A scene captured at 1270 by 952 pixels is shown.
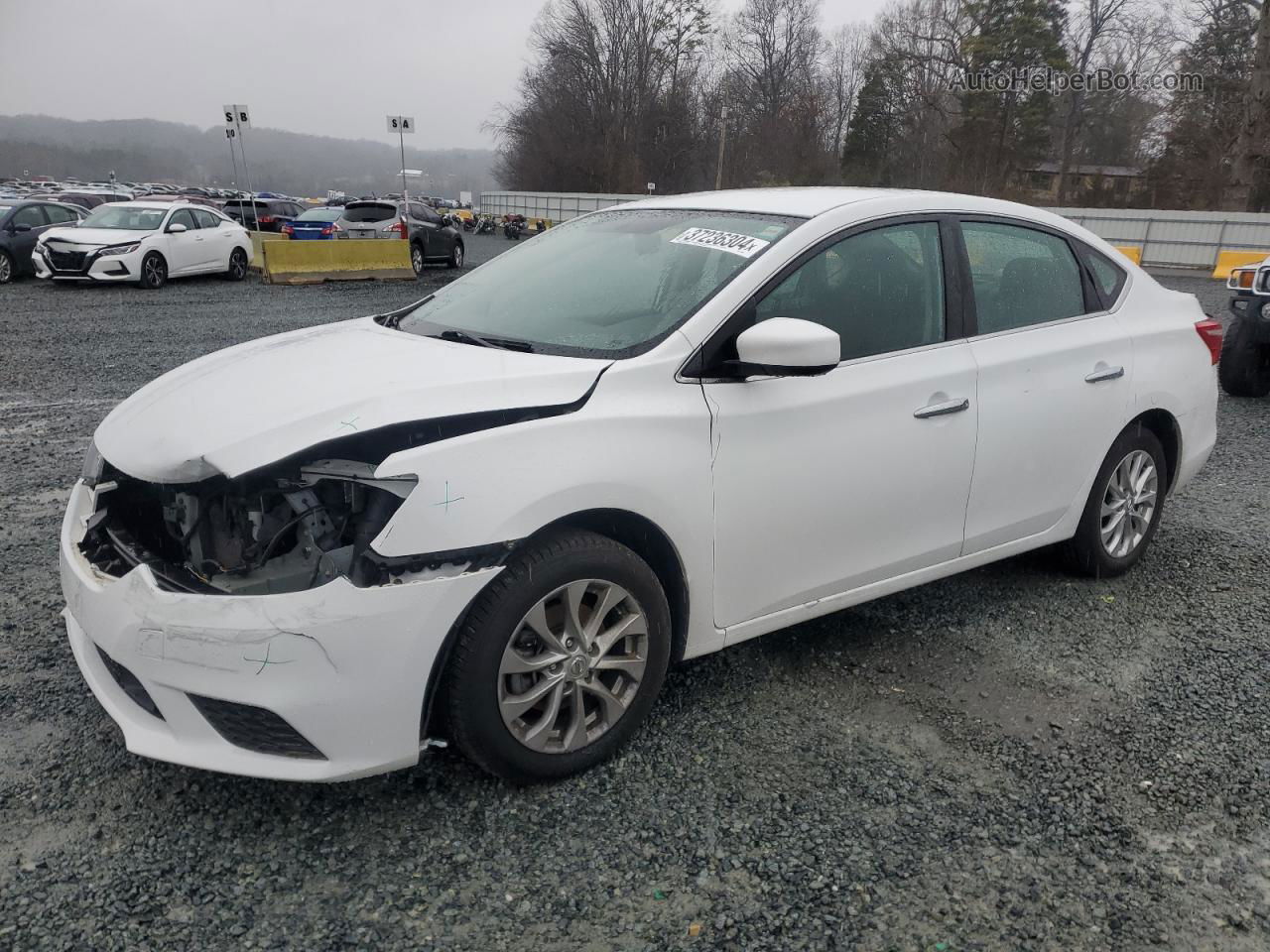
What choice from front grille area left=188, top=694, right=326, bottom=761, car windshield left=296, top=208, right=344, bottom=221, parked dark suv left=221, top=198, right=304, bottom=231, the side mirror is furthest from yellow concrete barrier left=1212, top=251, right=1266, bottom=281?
parked dark suv left=221, top=198, right=304, bottom=231

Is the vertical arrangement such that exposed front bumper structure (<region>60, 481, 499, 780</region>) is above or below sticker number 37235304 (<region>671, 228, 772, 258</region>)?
below

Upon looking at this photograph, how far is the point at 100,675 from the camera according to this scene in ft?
8.50

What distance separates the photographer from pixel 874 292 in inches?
128

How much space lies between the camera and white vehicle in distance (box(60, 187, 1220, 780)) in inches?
90.3

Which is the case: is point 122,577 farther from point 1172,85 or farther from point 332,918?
point 1172,85

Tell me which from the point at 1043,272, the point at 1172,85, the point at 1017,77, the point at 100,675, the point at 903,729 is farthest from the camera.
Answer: the point at 1017,77

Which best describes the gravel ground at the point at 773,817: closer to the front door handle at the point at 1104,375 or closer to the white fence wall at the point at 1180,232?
the front door handle at the point at 1104,375

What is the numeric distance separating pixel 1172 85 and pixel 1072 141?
7744 millimetres

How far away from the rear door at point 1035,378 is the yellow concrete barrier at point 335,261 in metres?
16.1

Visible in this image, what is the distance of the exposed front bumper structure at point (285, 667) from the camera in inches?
86.9

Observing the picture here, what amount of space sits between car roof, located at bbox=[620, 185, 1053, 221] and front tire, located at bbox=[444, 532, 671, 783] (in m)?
1.45

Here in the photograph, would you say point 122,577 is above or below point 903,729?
above

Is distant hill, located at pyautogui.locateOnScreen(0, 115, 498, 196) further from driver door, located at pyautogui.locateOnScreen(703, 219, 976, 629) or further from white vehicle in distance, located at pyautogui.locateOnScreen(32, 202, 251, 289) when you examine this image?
driver door, located at pyautogui.locateOnScreen(703, 219, 976, 629)

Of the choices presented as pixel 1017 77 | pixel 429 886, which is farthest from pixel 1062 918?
pixel 1017 77
